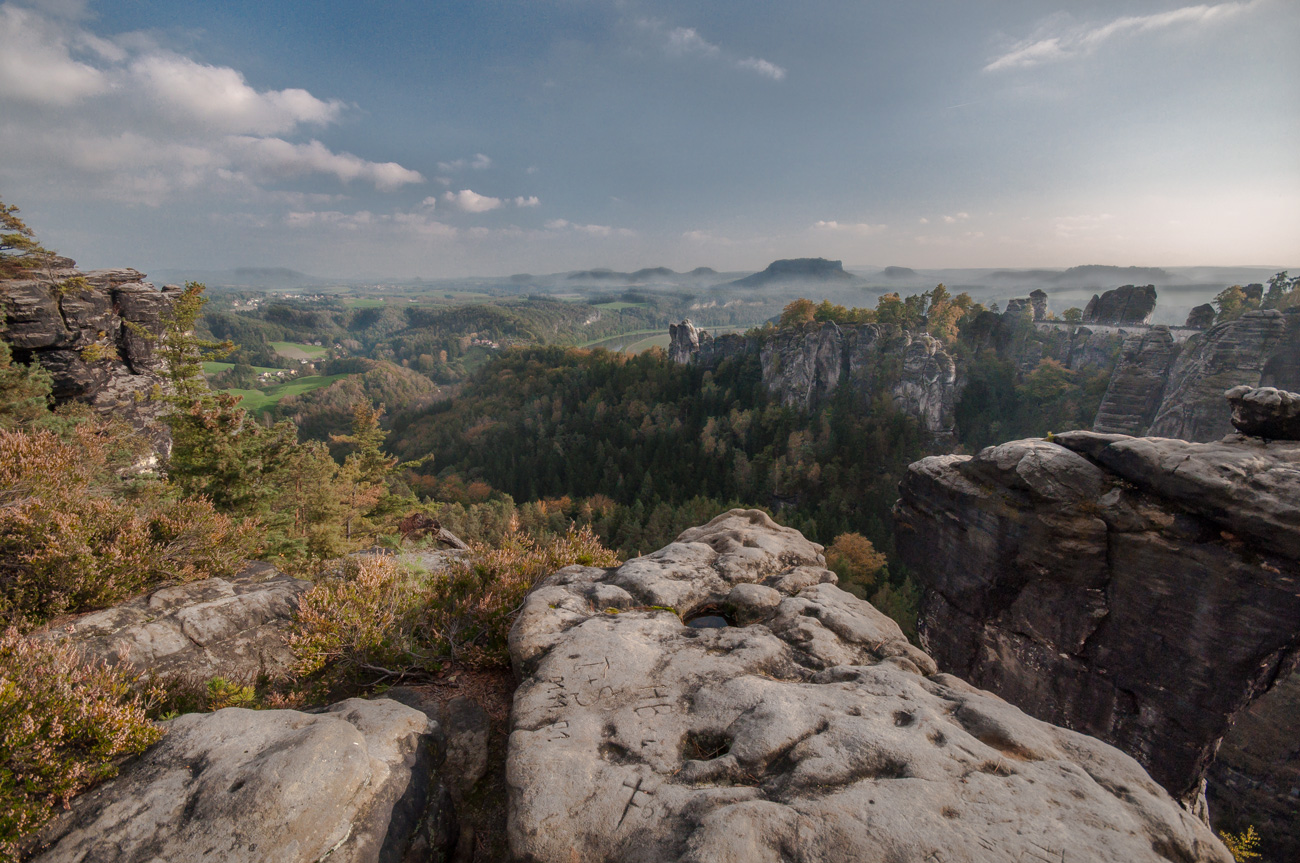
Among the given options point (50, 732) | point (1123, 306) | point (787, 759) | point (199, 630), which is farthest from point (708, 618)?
point (1123, 306)

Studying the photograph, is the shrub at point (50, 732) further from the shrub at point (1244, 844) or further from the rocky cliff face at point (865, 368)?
the rocky cliff face at point (865, 368)

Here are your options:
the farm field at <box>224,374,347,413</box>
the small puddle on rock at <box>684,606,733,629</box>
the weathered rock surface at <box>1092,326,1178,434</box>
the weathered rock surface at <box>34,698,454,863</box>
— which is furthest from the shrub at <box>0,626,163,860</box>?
the farm field at <box>224,374,347,413</box>

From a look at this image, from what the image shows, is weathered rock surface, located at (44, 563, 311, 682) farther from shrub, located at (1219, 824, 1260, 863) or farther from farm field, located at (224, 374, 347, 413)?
farm field, located at (224, 374, 347, 413)

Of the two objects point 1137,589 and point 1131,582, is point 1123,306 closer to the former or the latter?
point 1131,582

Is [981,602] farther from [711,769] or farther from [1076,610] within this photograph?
[711,769]

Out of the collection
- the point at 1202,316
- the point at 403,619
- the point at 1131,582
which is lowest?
the point at 1131,582

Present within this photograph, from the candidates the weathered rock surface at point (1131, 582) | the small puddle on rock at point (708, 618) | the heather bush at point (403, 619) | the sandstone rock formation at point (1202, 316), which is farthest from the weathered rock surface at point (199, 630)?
the sandstone rock formation at point (1202, 316)

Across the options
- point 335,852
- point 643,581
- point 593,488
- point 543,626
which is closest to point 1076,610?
point 643,581
